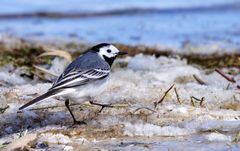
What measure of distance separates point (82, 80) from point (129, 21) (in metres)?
13.7

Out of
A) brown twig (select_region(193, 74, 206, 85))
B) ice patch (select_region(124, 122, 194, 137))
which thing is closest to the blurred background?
brown twig (select_region(193, 74, 206, 85))

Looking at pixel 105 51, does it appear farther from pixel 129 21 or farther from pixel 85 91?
pixel 129 21

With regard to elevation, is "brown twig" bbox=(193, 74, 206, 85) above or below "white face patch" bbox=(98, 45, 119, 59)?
below

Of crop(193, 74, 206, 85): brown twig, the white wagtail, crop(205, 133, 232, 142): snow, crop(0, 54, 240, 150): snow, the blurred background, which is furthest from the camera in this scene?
the blurred background

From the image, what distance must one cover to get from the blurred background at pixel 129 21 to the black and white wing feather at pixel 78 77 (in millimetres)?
6717

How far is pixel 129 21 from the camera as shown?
2075cm

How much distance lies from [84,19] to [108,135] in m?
16.6

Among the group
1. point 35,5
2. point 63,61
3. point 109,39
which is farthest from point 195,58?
point 35,5

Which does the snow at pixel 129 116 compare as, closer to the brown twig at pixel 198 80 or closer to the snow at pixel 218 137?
the snow at pixel 218 137

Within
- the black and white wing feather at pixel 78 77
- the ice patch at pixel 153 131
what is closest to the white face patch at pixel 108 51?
the black and white wing feather at pixel 78 77

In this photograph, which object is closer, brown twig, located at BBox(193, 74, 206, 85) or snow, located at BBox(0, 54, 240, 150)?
snow, located at BBox(0, 54, 240, 150)

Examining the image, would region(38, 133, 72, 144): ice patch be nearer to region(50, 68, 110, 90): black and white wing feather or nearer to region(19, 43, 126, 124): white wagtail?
region(19, 43, 126, 124): white wagtail

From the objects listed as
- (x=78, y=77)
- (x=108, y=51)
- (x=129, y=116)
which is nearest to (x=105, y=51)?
(x=108, y=51)

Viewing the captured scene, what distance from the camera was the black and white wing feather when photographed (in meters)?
6.93
